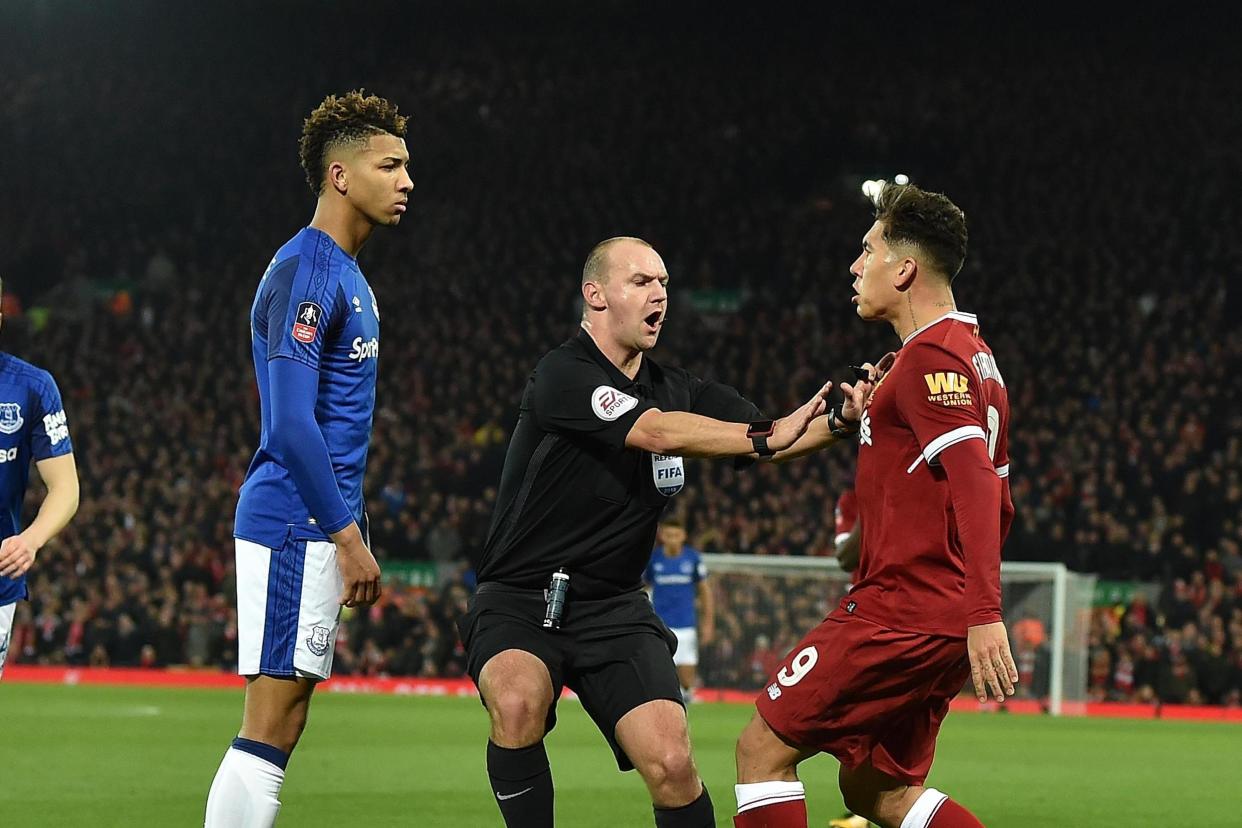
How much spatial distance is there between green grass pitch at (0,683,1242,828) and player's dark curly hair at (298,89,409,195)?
4.18m

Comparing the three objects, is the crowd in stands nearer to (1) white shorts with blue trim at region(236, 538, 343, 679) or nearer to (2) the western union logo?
(1) white shorts with blue trim at region(236, 538, 343, 679)

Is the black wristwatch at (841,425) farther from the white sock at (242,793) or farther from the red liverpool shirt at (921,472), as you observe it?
the white sock at (242,793)

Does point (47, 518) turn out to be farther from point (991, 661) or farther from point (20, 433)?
point (991, 661)

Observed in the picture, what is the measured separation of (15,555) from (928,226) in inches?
130

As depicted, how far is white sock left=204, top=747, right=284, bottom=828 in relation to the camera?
4719 millimetres

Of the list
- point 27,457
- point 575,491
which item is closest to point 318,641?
point 575,491

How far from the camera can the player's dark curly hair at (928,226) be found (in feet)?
16.1

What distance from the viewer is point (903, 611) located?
183 inches

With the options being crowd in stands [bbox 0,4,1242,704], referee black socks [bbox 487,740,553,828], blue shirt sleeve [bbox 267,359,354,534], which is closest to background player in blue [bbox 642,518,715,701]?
crowd in stands [bbox 0,4,1242,704]

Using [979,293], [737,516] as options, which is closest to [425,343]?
[737,516]

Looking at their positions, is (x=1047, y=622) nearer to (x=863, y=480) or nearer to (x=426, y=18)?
(x=863, y=480)

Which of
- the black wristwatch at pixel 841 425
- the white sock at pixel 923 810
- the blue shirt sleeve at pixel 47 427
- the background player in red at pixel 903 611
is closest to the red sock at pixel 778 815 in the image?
the background player in red at pixel 903 611

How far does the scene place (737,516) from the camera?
2480 centimetres

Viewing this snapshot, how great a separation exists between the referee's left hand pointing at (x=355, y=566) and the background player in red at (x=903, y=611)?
1188 mm
